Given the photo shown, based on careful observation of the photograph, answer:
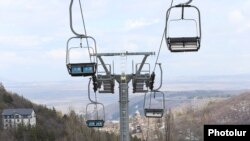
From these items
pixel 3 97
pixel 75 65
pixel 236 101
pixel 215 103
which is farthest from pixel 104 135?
pixel 75 65

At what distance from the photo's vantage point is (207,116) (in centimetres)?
9688

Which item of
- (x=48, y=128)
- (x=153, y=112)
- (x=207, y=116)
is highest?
(x=153, y=112)

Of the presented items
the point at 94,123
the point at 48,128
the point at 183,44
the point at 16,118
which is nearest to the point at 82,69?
the point at 183,44

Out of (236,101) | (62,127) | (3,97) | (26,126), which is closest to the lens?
(26,126)

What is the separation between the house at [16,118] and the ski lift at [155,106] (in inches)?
2272

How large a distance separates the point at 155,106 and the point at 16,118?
59906 millimetres

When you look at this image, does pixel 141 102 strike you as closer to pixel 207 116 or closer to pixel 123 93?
pixel 123 93

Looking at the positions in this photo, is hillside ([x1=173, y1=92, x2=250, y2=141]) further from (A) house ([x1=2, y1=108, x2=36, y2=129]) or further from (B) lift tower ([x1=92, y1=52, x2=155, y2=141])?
(B) lift tower ([x1=92, y1=52, x2=155, y2=141])

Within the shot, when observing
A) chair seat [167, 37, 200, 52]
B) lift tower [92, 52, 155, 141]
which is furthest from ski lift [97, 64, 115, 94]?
chair seat [167, 37, 200, 52]

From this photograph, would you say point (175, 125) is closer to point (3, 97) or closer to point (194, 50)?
point (3, 97)

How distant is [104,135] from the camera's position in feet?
254

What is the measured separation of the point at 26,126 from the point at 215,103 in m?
50.1

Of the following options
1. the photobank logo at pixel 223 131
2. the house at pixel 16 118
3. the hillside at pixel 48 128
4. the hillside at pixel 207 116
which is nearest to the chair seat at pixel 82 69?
the photobank logo at pixel 223 131

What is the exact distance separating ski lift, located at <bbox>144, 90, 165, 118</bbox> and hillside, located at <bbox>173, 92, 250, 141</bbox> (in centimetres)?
5979
